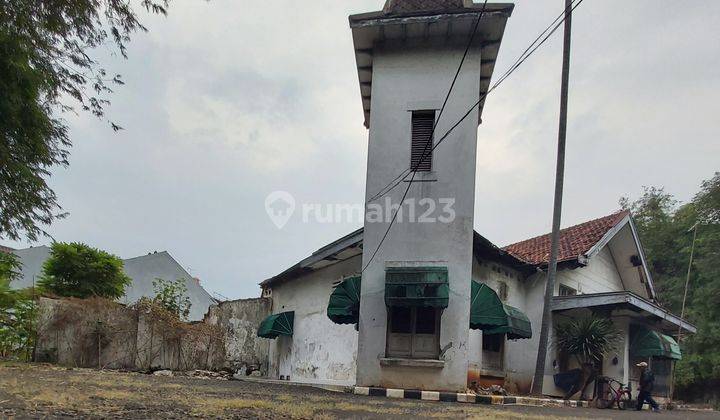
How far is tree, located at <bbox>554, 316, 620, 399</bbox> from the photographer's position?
1416cm

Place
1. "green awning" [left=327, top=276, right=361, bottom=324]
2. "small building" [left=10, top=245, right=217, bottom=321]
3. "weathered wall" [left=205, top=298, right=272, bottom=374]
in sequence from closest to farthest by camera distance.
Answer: "green awning" [left=327, top=276, right=361, bottom=324]
"weathered wall" [left=205, top=298, right=272, bottom=374]
"small building" [left=10, top=245, right=217, bottom=321]

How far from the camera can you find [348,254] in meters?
16.6

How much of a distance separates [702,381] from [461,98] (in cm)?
2080

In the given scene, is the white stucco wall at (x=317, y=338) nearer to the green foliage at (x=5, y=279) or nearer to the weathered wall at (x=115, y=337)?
the weathered wall at (x=115, y=337)

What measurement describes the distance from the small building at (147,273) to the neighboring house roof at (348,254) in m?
15.5

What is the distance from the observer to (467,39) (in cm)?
1216

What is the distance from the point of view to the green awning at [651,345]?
1599 centimetres

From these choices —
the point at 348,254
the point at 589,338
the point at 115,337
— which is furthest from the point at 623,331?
the point at 115,337

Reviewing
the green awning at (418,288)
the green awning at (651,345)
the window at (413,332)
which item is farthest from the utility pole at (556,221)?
the green awning at (651,345)

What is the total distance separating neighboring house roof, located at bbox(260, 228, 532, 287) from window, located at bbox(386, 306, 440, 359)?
134 inches

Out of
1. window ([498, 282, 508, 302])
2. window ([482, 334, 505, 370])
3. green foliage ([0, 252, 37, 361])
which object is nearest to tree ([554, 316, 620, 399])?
window ([482, 334, 505, 370])

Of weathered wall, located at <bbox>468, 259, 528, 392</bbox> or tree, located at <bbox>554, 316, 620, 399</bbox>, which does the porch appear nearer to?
tree, located at <bbox>554, 316, 620, 399</bbox>

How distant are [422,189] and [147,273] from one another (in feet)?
83.2

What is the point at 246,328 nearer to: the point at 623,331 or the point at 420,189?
the point at 420,189
